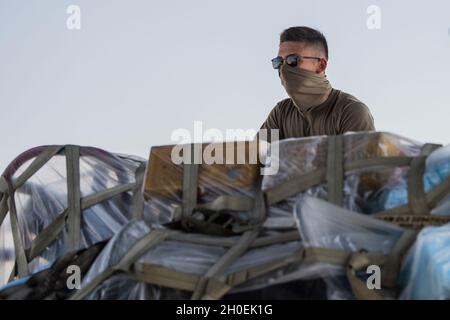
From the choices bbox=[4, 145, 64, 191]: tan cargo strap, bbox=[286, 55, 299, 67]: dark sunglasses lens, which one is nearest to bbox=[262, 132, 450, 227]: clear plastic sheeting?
bbox=[4, 145, 64, 191]: tan cargo strap

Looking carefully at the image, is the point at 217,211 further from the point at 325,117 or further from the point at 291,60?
the point at 291,60

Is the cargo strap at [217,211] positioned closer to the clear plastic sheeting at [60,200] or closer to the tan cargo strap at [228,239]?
the tan cargo strap at [228,239]

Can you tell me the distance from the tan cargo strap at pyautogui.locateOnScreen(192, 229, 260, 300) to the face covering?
109 inches

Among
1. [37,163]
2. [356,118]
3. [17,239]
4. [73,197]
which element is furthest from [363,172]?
[356,118]

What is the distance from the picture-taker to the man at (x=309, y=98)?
580cm

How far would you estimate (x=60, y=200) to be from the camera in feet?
13.7

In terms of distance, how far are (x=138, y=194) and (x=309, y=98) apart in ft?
7.89

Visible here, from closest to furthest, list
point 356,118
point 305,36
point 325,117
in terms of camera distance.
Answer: point 356,118 → point 325,117 → point 305,36

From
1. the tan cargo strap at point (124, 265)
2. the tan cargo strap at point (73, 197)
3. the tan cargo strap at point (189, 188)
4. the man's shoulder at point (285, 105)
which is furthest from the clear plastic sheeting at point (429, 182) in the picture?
the man's shoulder at point (285, 105)

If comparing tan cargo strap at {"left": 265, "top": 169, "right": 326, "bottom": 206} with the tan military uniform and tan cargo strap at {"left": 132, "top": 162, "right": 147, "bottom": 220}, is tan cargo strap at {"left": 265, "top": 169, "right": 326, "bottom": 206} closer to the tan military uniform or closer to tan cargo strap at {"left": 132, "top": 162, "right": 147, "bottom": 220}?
tan cargo strap at {"left": 132, "top": 162, "right": 147, "bottom": 220}

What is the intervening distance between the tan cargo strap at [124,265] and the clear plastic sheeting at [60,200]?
0.68m

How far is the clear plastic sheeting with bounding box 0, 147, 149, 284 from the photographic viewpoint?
4039 millimetres
